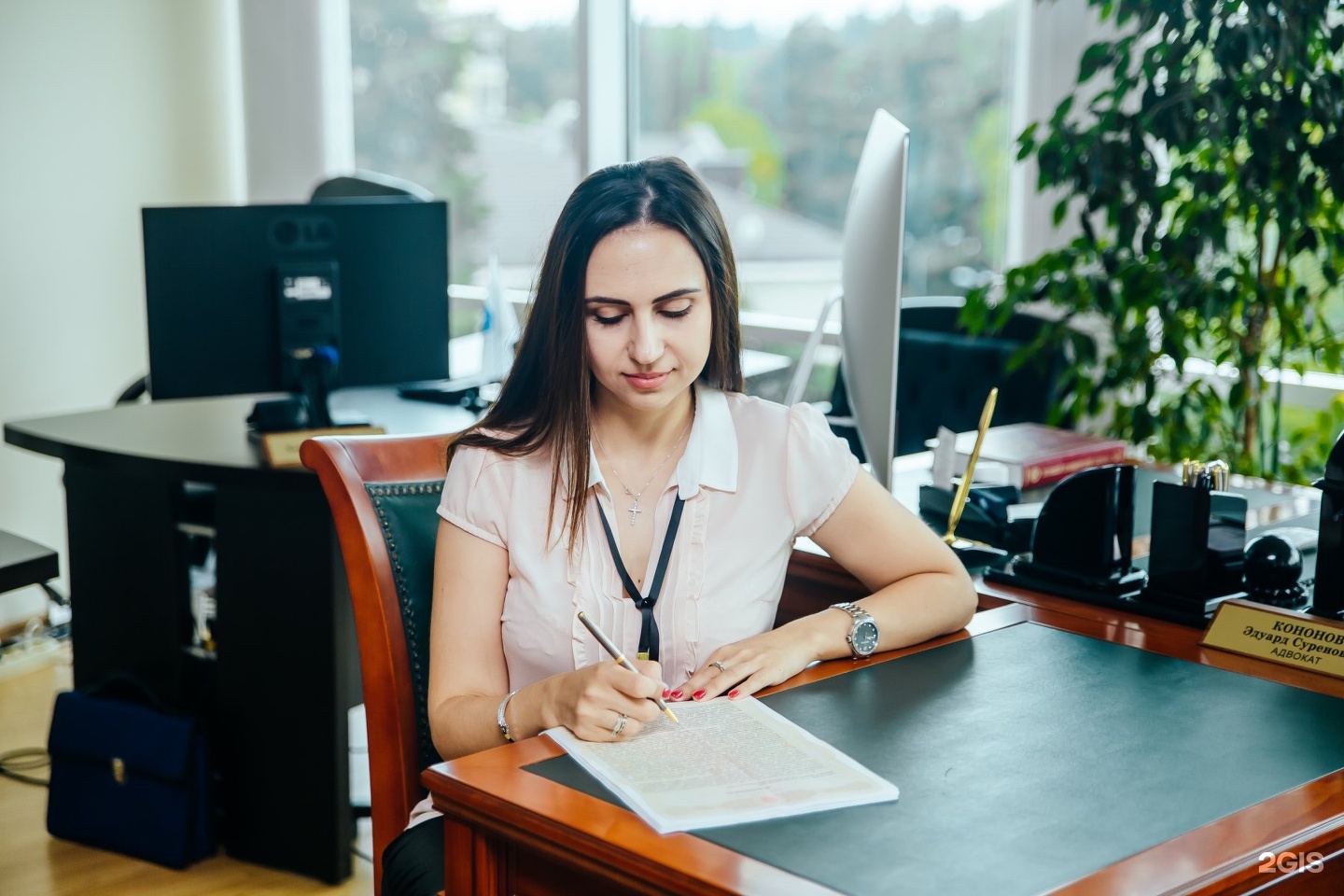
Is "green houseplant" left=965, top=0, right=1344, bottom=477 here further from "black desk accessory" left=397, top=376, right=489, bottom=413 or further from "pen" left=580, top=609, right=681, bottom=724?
"pen" left=580, top=609, right=681, bottom=724

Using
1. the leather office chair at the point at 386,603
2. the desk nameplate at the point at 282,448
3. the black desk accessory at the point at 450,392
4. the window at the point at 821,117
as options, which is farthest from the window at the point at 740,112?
the leather office chair at the point at 386,603

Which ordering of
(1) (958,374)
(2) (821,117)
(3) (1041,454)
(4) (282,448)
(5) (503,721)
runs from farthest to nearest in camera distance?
(2) (821,117)
(1) (958,374)
(4) (282,448)
(3) (1041,454)
(5) (503,721)

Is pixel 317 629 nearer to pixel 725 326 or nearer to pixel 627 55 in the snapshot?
pixel 725 326

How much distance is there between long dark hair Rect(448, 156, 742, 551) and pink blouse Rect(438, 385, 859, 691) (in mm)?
24

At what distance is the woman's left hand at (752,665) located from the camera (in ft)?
4.38

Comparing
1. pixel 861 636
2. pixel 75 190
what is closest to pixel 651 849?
pixel 861 636

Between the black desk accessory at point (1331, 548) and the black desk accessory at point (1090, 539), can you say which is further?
the black desk accessory at point (1090, 539)

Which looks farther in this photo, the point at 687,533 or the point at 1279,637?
the point at 687,533

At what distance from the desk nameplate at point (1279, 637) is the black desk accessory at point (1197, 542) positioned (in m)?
0.07

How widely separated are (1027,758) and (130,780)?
2.03 metres

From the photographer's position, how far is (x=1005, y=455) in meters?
2.17

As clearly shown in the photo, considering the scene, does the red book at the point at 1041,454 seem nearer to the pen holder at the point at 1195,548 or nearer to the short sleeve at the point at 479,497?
the pen holder at the point at 1195,548

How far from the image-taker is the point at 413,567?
1596 millimetres

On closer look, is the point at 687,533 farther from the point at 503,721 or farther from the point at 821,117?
the point at 821,117
